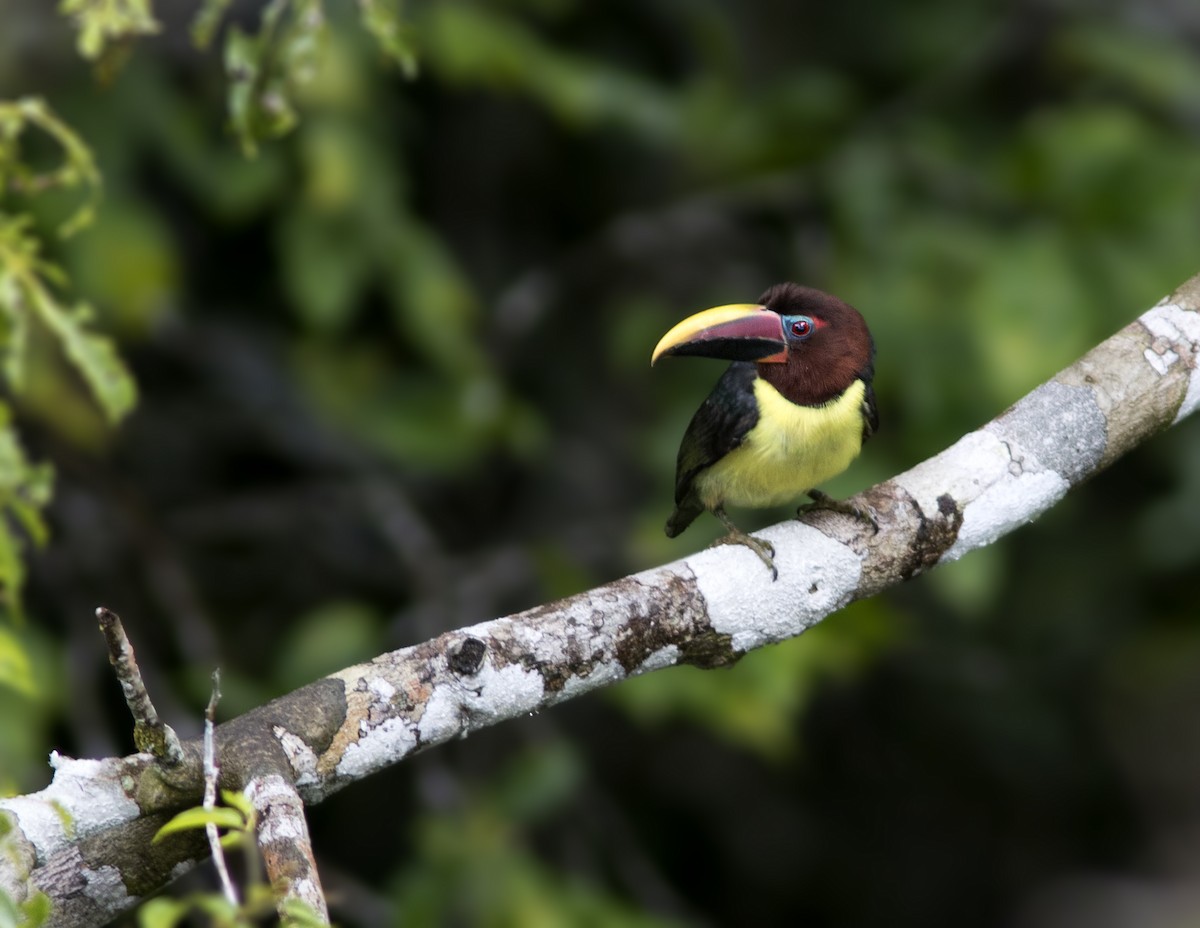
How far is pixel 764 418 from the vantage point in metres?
2.91

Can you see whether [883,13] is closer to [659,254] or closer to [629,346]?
[659,254]

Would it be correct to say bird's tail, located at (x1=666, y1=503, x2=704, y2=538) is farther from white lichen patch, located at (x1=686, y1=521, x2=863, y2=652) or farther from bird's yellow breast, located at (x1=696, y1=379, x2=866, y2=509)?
white lichen patch, located at (x1=686, y1=521, x2=863, y2=652)

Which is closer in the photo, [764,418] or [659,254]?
[764,418]

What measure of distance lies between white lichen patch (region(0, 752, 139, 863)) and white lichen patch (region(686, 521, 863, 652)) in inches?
33.9

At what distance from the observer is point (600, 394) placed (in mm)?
5539

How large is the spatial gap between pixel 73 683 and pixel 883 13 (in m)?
3.67

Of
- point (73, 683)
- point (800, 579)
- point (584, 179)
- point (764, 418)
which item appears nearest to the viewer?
point (800, 579)

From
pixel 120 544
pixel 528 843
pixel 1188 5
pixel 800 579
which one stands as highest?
pixel 1188 5

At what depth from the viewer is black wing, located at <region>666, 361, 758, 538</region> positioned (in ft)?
9.68

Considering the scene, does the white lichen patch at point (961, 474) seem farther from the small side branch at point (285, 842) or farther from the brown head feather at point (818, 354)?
the small side branch at point (285, 842)

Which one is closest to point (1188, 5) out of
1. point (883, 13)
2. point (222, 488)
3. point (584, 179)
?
point (883, 13)

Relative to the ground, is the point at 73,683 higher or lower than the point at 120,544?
lower

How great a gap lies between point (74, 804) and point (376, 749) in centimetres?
36

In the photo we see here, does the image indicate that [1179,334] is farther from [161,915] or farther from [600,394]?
[600,394]
